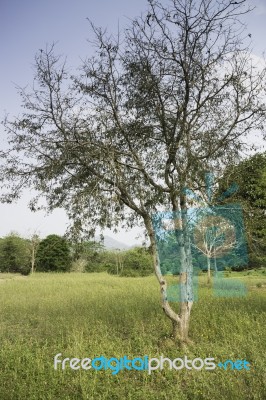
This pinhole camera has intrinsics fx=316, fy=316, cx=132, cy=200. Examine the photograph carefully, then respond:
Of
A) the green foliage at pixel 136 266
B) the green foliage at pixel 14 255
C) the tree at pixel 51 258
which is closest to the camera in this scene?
the green foliage at pixel 136 266

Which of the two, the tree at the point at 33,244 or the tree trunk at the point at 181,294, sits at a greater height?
the tree at the point at 33,244

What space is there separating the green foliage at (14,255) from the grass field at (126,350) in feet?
139

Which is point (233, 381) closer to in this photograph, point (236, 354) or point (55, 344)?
point (236, 354)

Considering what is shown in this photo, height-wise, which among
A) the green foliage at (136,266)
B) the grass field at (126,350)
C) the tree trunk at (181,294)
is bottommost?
the grass field at (126,350)

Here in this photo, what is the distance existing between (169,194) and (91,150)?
2539 mm

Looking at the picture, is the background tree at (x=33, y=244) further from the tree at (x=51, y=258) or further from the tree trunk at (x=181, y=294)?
the tree trunk at (x=181, y=294)

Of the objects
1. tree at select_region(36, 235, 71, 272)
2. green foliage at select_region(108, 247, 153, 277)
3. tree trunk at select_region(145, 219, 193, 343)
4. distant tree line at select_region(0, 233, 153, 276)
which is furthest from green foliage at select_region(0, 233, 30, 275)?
tree trunk at select_region(145, 219, 193, 343)

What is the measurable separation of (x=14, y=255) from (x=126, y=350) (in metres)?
50.2

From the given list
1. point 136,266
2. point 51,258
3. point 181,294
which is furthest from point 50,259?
point 181,294

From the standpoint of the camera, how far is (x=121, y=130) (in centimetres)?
903

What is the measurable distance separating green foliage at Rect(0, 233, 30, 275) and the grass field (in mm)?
42462

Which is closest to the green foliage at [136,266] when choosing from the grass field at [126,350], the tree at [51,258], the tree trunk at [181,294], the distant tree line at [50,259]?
the distant tree line at [50,259]

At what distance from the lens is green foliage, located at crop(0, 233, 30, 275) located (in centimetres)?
5366

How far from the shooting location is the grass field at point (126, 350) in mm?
5906
